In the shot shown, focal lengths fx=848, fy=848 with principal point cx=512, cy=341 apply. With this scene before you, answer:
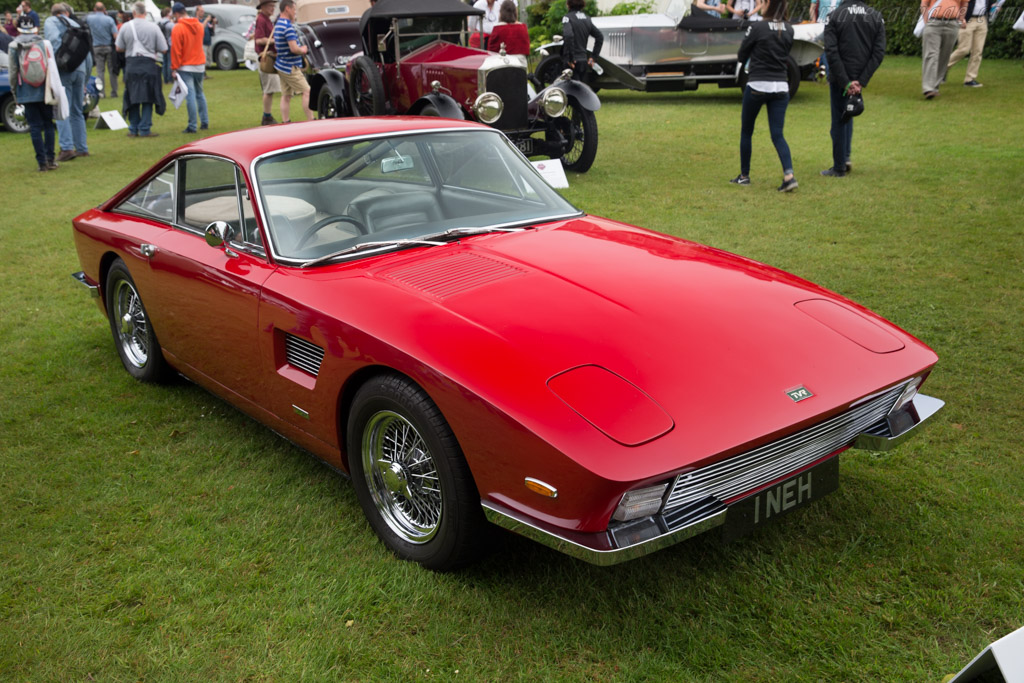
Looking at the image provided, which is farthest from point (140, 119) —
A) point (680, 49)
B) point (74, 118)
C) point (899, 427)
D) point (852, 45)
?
point (899, 427)

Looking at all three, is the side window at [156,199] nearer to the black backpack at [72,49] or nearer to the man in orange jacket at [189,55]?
the black backpack at [72,49]

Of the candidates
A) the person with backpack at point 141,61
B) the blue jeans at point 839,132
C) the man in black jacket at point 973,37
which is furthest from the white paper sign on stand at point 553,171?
the man in black jacket at point 973,37

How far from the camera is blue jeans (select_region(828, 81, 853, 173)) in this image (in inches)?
326

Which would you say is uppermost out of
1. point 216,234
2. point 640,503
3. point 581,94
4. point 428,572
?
point 581,94

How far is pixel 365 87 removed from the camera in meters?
10.9

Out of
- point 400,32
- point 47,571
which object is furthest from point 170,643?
point 400,32

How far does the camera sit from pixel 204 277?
3.60 metres

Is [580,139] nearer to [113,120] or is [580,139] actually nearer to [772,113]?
[772,113]

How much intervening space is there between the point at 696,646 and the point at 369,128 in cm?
262

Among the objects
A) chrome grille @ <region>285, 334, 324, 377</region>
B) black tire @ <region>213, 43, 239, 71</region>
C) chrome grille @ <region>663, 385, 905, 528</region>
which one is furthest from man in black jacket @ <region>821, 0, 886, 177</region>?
black tire @ <region>213, 43, 239, 71</region>

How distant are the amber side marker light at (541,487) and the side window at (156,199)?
8.74ft

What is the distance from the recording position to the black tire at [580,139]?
31.7ft

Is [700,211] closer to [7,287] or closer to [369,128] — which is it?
[369,128]

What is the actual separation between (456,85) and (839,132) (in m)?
4.19
